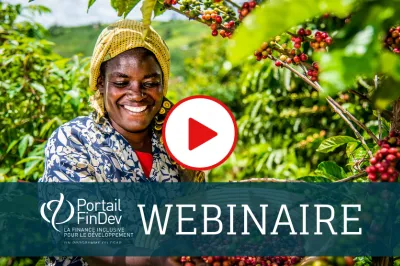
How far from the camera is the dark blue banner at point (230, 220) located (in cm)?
114

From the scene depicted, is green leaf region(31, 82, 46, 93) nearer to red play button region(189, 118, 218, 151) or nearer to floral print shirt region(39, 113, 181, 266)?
floral print shirt region(39, 113, 181, 266)

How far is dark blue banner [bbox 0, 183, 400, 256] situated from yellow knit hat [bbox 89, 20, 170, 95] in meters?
0.37

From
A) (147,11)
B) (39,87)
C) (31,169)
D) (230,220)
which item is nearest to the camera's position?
(147,11)

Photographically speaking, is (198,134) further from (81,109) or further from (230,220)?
(81,109)

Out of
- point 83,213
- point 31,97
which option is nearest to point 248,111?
point 31,97

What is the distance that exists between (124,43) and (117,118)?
23cm

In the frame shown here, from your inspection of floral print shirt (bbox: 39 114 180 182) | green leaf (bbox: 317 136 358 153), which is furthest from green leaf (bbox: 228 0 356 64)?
floral print shirt (bbox: 39 114 180 182)

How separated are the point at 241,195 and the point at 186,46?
32.0ft

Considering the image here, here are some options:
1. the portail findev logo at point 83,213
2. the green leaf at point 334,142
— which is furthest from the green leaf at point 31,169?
the green leaf at point 334,142

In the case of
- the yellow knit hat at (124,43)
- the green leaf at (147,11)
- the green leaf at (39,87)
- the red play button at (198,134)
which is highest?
the green leaf at (39,87)

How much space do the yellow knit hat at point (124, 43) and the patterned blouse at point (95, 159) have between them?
0.60 ft

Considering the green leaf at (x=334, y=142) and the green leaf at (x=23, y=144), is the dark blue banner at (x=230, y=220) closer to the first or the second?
the green leaf at (x=334, y=142)

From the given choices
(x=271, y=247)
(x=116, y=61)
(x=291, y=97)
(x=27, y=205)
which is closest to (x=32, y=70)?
(x=27, y=205)

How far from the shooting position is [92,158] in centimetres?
159
